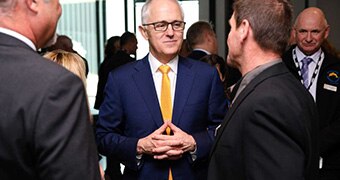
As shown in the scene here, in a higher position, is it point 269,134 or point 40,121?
point 40,121

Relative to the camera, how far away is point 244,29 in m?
1.87

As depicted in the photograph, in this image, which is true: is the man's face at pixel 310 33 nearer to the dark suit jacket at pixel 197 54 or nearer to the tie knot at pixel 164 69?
the dark suit jacket at pixel 197 54

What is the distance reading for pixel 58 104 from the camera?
1220 millimetres

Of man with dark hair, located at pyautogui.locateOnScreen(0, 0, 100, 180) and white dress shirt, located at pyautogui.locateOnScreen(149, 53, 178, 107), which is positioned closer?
man with dark hair, located at pyautogui.locateOnScreen(0, 0, 100, 180)

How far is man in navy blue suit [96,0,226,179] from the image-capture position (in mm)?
2354

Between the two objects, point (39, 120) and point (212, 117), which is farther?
point (212, 117)

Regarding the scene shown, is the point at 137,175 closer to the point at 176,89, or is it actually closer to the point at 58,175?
the point at 176,89

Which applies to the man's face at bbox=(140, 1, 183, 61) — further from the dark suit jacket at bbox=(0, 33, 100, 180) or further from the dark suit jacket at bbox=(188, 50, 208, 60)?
the dark suit jacket at bbox=(188, 50, 208, 60)

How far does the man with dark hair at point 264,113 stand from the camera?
66.1 inches

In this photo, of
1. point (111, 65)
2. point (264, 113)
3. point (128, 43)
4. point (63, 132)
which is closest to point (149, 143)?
point (264, 113)

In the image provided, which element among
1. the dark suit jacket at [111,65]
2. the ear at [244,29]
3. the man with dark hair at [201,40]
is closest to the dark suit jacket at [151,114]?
the ear at [244,29]

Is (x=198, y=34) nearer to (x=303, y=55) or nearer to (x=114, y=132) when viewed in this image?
(x=303, y=55)

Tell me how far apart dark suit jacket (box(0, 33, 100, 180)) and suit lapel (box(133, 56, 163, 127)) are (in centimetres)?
111

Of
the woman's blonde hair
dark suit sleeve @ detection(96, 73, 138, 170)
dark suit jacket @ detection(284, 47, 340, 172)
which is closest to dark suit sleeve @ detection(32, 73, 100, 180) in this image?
the woman's blonde hair
